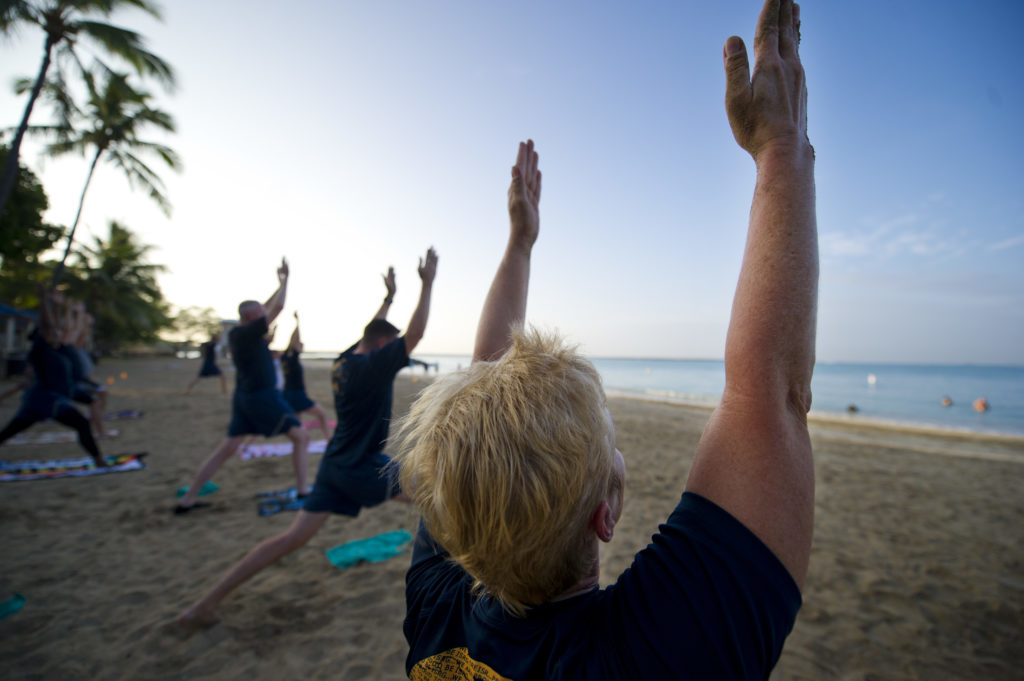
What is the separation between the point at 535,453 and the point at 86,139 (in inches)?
958

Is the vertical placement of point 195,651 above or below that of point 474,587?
below

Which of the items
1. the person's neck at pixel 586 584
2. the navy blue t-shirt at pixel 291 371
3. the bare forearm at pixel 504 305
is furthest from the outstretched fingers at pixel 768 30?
the navy blue t-shirt at pixel 291 371

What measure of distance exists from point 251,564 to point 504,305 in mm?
2712

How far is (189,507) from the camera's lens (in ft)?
15.8

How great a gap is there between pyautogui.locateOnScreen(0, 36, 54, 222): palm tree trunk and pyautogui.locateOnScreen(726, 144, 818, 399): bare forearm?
1596 centimetres

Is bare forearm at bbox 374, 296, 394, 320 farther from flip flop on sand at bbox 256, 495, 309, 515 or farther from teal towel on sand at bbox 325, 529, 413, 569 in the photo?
flip flop on sand at bbox 256, 495, 309, 515

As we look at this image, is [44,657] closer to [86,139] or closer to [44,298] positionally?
[44,298]

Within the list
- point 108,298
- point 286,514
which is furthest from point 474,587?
point 108,298

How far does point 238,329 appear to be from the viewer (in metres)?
4.21

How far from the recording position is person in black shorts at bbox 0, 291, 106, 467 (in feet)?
17.4

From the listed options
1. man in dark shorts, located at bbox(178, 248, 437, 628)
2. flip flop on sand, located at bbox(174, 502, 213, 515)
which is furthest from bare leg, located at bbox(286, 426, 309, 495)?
man in dark shorts, located at bbox(178, 248, 437, 628)

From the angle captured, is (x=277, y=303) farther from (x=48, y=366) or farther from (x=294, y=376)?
(x=48, y=366)

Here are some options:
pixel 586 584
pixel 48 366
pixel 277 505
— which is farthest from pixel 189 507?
pixel 586 584

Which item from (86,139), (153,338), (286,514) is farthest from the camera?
(153,338)
